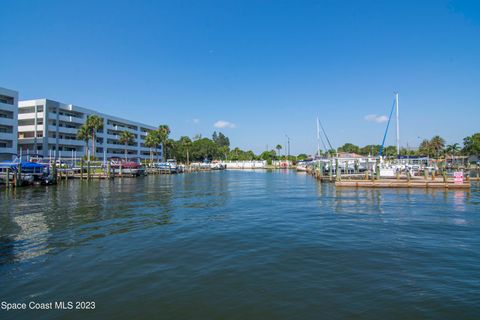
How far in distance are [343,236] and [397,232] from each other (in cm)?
263

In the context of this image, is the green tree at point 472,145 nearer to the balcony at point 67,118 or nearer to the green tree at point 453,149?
the green tree at point 453,149

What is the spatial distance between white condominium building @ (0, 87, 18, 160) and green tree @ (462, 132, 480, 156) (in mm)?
132282

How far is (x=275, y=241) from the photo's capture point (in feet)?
38.3

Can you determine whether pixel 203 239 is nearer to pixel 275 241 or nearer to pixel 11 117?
pixel 275 241

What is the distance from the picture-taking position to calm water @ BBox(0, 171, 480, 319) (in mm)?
6465

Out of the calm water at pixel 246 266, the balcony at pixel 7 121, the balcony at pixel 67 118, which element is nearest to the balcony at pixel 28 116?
the balcony at pixel 67 118

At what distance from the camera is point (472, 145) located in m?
105

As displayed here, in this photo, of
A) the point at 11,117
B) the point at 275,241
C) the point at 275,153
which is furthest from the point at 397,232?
the point at 275,153

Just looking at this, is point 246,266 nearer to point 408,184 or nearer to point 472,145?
point 408,184

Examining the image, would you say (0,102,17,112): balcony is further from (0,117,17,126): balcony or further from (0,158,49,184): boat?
(0,158,49,184): boat

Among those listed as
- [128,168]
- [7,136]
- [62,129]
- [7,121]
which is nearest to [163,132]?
[62,129]

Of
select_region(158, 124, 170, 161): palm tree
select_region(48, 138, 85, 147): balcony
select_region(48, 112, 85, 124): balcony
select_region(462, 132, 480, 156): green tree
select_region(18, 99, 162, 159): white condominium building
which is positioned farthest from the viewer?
select_region(462, 132, 480, 156): green tree

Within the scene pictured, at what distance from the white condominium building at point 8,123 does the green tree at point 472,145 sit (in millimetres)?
132282

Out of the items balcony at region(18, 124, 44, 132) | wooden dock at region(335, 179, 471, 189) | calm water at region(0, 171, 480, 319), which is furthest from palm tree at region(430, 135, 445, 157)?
balcony at region(18, 124, 44, 132)
